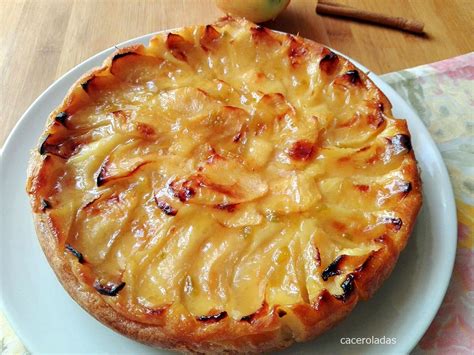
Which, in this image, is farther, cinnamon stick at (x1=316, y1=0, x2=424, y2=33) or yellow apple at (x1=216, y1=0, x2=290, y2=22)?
cinnamon stick at (x1=316, y1=0, x2=424, y2=33)

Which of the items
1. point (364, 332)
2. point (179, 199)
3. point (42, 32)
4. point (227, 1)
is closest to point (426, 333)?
point (364, 332)

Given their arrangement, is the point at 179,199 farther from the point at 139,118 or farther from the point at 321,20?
the point at 321,20

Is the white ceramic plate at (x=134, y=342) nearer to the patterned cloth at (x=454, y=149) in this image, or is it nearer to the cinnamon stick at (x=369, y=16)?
the patterned cloth at (x=454, y=149)

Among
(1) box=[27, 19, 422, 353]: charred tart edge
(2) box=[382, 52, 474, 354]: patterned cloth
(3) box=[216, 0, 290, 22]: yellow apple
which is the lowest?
(2) box=[382, 52, 474, 354]: patterned cloth

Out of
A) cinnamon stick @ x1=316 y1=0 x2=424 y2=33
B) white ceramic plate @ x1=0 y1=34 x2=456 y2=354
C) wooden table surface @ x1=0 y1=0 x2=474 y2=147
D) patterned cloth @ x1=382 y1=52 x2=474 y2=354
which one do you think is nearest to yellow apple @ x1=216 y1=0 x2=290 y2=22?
wooden table surface @ x1=0 y1=0 x2=474 y2=147

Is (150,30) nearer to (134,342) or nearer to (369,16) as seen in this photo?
(369,16)

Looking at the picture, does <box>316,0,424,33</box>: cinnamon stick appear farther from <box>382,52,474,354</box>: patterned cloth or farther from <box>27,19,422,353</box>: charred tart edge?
<box>27,19,422,353</box>: charred tart edge
